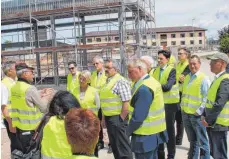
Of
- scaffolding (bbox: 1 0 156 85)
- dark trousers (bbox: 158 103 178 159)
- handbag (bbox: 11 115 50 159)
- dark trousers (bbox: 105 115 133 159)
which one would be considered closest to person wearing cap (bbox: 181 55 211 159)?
dark trousers (bbox: 158 103 178 159)

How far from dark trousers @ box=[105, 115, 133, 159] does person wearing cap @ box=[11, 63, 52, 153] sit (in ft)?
3.68

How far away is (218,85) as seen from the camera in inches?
144

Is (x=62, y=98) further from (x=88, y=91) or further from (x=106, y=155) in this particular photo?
(x=106, y=155)

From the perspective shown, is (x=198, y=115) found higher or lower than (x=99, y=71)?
lower

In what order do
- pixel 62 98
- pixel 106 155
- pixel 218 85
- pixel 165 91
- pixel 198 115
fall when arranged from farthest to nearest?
pixel 106 155 < pixel 165 91 < pixel 198 115 < pixel 218 85 < pixel 62 98

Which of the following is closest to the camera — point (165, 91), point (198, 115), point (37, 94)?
point (37, 94)

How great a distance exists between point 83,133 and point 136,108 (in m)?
1.48

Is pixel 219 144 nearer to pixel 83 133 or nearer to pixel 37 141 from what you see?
pixel 37 141

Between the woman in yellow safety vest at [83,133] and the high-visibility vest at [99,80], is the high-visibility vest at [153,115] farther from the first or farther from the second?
the high-visibility vest at [99,80]

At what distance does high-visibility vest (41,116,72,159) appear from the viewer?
228 cm

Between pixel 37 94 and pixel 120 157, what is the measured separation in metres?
1.67

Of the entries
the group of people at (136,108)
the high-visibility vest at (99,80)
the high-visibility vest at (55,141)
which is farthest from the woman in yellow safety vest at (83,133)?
the high-visibility vest at (99,80)

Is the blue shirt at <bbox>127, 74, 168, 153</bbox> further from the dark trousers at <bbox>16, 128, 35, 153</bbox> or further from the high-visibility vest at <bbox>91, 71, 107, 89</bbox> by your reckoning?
the high-visibility vest at <bbox>91, 71, 107, 89</bbox>

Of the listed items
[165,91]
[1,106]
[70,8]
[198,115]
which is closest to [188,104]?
[198,115]
